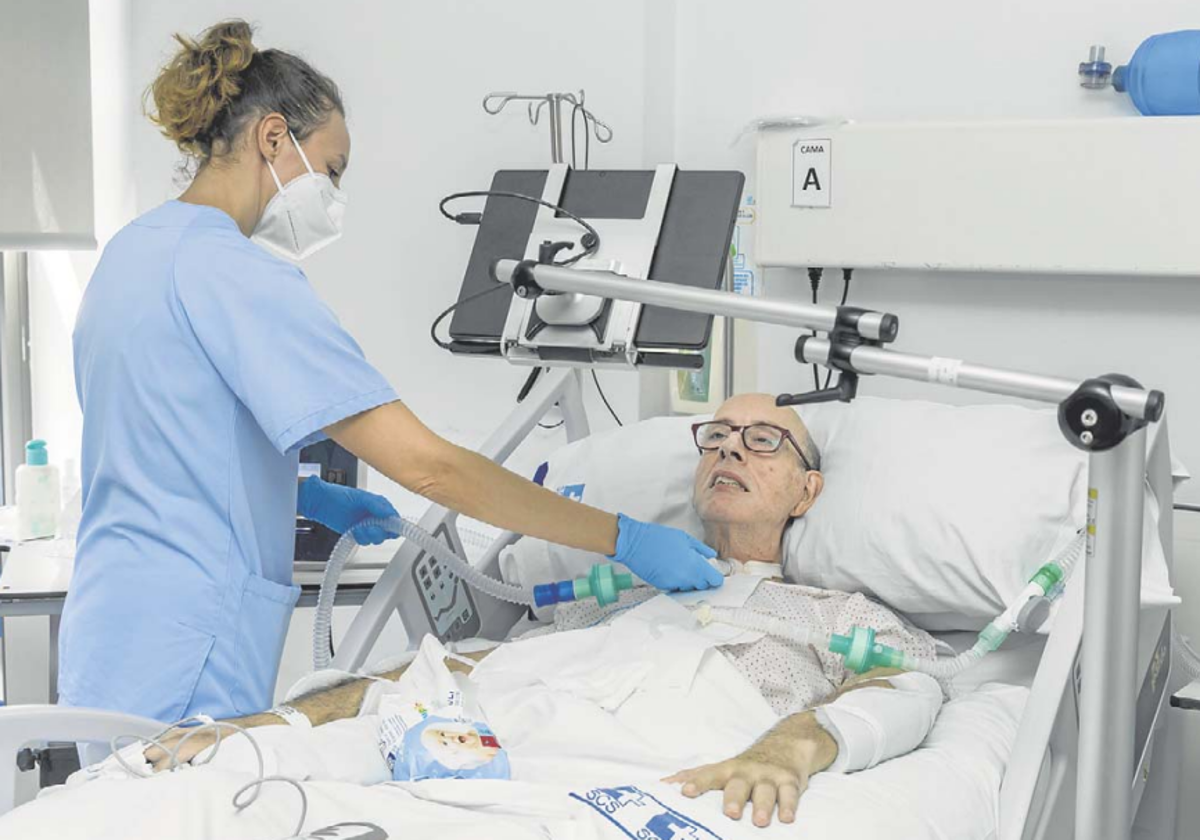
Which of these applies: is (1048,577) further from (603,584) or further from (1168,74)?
(1168,74)

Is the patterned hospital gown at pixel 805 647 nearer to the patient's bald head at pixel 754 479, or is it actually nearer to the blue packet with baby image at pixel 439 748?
the patient's bald head at pixel 754 479

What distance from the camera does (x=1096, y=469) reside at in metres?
1.29

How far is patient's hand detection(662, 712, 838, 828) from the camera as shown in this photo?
153 centimetres

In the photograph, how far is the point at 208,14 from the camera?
11.3 feet

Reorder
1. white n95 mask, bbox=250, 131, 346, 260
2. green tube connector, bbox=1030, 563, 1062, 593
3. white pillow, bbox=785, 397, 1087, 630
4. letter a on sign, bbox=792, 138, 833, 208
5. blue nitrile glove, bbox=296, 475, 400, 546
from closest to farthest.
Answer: green tube connector, bbox=1030, 563, 1062, 593, white n95 mask, bbox=250, 131, 346, 260, white pillow, bbox=785, 397, 1087, 630, blue nitrile glove, bbox=296, 475, 400, 546, letter a on sign, bbox=792, 138, 833, 208

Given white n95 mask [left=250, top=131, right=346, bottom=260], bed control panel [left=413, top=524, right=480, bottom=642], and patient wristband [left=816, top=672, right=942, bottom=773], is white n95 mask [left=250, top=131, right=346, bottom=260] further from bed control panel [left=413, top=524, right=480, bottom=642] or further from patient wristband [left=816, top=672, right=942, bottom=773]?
patient wristband [left=816, top=672, right=942, bottom=773]

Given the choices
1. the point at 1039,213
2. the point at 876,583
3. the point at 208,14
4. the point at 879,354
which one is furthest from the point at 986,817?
the point at 208,14

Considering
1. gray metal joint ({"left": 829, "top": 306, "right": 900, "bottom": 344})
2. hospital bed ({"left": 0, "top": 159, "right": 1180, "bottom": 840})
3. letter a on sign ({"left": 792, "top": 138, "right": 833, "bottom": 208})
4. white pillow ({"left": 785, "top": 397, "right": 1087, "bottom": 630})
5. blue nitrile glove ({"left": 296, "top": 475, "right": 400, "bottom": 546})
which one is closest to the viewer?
gray metal joint ({"left": 829, "top": 306, "right": 900, "bottom": 344})

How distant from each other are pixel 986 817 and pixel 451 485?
0.77 m

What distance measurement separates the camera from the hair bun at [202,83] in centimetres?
182

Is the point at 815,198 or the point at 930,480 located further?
the point at 815,198

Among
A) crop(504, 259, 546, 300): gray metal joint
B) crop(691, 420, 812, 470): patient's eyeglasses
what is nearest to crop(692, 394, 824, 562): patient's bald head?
crop(691, 420, 812, 470): patient's eyeglasses

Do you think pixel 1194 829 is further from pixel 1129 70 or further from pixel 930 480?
pixel 1129 70

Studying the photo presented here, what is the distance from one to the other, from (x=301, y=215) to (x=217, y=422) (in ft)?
1.14
